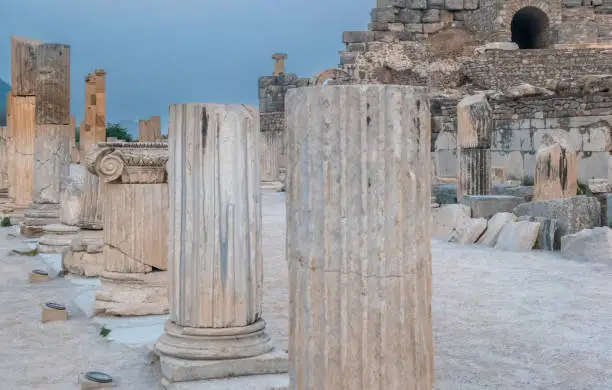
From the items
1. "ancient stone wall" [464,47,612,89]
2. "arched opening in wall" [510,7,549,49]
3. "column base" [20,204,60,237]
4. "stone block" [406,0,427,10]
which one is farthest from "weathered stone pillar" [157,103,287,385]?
"arched opening in wall" [510,7,549,49]

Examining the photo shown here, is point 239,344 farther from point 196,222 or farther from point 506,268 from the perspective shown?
point 506,268

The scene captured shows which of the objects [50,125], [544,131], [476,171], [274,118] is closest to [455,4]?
[274,118]

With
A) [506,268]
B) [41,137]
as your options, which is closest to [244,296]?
[506,268]

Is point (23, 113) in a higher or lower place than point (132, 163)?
higher

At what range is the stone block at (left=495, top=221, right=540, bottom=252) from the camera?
10.4 meters

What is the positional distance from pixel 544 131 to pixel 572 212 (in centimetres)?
702

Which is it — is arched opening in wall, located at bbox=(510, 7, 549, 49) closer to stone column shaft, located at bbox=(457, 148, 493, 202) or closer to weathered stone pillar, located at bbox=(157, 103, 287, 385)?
stone column shaft, located at bbox=(457, 148, 493, 202)

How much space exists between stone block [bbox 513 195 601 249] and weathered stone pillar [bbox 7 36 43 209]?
905 centimetres

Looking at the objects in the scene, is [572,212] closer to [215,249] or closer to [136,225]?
[136,225]

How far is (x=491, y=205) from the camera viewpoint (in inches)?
478

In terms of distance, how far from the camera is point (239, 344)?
4.84 meters

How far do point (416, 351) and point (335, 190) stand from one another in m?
0.71

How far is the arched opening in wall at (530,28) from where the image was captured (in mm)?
30391

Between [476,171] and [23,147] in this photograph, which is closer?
[476,171]
